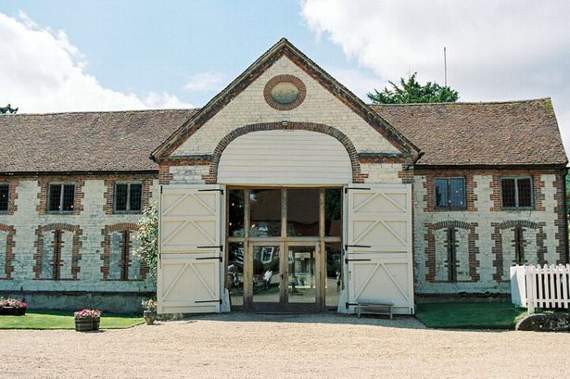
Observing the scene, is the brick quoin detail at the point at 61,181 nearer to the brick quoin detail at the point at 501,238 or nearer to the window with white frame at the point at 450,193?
the window with white frame at the point at 450,193

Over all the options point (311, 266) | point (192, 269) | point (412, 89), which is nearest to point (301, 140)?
point (311, 266)

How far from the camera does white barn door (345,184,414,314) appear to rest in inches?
698

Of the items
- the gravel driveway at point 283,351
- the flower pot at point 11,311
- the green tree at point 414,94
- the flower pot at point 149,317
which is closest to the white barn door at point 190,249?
the flower pot at point 149,317

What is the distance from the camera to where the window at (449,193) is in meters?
21.2

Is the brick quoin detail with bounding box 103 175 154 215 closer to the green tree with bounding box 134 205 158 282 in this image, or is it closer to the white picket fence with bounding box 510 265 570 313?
the green tree with bounding box 134 205 158 282

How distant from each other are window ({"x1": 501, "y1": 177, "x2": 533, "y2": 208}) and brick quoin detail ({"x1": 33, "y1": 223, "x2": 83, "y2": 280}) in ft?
52.6

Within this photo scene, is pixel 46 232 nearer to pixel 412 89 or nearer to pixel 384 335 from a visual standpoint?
pixel 384 335

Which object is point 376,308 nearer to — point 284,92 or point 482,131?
point 284,92

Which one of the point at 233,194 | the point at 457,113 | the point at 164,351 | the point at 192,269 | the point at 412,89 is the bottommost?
the point at 164,351

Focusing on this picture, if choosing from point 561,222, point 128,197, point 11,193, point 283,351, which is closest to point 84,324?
point 283,351

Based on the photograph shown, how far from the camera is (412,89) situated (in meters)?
45.7

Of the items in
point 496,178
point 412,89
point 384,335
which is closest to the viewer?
point 384,335

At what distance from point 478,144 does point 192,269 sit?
11953 mm

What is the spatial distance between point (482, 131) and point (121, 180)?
14.4 meters
